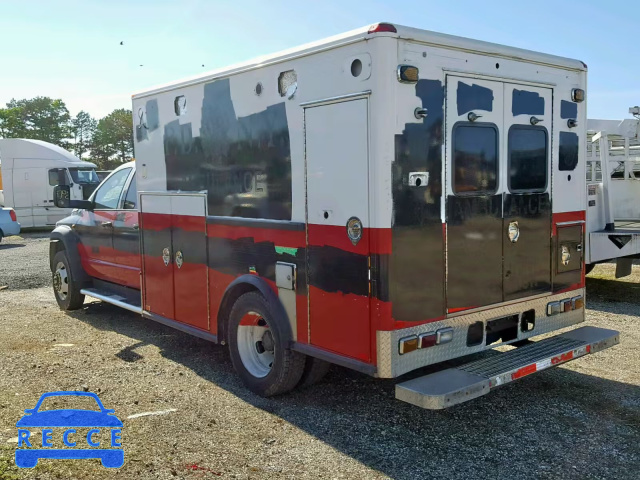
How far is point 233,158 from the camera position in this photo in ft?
17.4

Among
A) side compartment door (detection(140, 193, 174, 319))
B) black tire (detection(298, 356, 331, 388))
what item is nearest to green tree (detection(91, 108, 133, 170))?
side compartment door (detection(140, 193, 174, 319))

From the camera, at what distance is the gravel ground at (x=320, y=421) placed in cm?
391

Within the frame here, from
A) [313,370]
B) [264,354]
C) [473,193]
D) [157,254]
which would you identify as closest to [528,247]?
[473,193]

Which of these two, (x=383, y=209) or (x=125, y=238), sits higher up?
(x=383, y=209)

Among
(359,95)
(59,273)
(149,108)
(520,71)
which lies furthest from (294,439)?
(59,273)

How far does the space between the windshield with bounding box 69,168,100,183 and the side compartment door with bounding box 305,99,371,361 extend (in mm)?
18585

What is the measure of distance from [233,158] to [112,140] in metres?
59.0

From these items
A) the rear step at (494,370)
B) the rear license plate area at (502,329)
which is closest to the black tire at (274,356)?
the rear step at (494,370)

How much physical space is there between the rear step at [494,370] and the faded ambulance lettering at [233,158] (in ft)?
5.35

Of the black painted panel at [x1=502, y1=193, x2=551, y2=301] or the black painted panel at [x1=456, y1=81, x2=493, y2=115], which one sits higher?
the black painted panel at [x1=456, y1=81, x2=493, y2=115]

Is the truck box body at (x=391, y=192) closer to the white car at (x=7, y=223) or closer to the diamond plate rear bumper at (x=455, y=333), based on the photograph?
the diamond plate rear bumper at (x=455, y=333)

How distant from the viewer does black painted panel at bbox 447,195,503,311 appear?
4.45 m

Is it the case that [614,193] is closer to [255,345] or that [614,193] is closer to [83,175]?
[255,345]

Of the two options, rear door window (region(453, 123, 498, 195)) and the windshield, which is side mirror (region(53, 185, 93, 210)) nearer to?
rear door window (region(453, 123, 498, 195))
